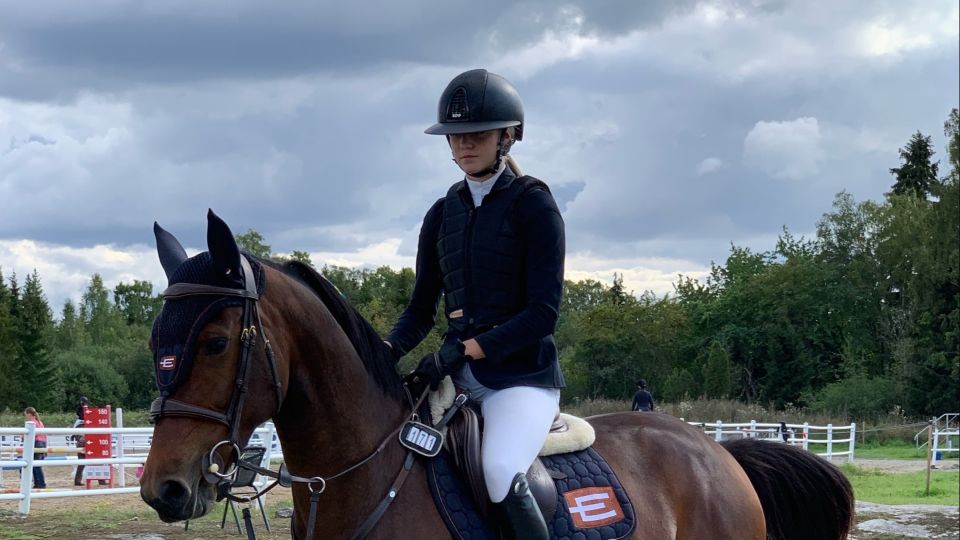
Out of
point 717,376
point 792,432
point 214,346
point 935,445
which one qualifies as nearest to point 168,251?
point 214,346

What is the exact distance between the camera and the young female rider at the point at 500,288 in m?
3.74

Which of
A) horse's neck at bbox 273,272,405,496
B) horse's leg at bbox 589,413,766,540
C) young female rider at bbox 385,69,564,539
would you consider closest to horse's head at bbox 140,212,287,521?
horse's neck at bbox 273,272,405,496

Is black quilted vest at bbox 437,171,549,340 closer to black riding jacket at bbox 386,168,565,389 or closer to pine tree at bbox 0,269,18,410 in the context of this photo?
black riding jacket at bbox 386,168,565,389

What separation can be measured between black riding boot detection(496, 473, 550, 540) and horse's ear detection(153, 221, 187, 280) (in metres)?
1.46

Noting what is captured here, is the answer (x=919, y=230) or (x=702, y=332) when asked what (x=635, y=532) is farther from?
(x=702, y=332)

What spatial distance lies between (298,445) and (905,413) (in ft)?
164

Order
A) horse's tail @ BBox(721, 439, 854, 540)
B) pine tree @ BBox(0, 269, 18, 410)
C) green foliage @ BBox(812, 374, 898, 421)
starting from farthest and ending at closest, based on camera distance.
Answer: green foliage @ BBox(812, 374, 898, 421), pine tree @ BBox(0, 269, 18, 410), horse's tail @ BBox(721, 439, 854, 540)

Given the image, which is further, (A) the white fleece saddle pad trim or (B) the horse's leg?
(B) the horse's leg

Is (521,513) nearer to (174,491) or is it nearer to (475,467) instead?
(475,467)

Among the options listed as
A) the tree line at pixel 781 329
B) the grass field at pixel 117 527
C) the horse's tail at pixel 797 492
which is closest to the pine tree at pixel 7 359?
the tree line at pixel 781 329

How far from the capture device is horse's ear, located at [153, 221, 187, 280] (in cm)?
353

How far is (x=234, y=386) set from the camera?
3.14m

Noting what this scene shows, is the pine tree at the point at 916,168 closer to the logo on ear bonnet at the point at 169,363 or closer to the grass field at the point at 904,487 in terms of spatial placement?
the grass field at the point at 904,487

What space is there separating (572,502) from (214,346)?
65.5 inches
